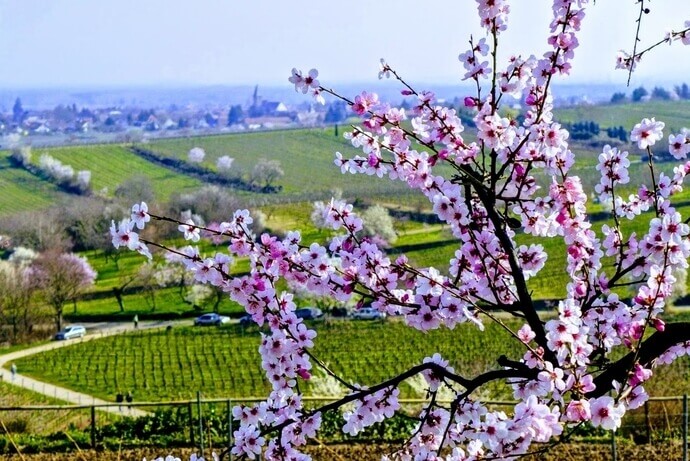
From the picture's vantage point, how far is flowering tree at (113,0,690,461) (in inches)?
127

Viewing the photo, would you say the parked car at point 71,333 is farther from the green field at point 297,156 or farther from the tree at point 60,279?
the green field at point 297,156

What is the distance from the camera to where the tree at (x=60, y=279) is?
113ft

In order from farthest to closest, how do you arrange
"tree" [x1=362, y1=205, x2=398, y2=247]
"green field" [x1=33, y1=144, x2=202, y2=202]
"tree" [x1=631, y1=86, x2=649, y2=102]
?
"tree" [x1=631, y1=86, x2=649, y2=102], "green field" [x1=33, y1=144, x2=202, y2=202], "tree" [x1=362, y1=205, x2=398, y2=247]

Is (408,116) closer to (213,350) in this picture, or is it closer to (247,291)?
(247,291)

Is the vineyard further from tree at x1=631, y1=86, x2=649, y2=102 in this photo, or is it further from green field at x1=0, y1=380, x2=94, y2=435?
tree at x1=631, y1=86, x2=649, y2=102

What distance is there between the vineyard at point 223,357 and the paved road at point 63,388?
422 mm

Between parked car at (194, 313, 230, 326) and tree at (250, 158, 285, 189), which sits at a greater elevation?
tree at (250, 158, 285, 189)

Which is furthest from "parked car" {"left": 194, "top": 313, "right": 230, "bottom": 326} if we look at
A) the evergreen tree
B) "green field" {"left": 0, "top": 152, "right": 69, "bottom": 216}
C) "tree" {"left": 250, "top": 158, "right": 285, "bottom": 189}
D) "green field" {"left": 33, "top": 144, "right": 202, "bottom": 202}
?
the evergreen tree

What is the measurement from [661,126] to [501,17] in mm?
725

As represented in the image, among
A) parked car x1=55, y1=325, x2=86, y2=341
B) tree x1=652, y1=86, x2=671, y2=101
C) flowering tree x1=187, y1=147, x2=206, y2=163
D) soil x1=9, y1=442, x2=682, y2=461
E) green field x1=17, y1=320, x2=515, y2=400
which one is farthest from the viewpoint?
tree x1=652, y1=86, x2=671, y2=101

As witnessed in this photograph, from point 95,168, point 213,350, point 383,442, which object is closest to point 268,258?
point 383,442

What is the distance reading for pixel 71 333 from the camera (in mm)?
31016

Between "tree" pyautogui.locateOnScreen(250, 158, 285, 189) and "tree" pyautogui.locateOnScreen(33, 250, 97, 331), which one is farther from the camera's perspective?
"tree" pyautogui.locateOnScreen(250, 158, 285, 189)

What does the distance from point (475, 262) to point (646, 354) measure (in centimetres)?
76
